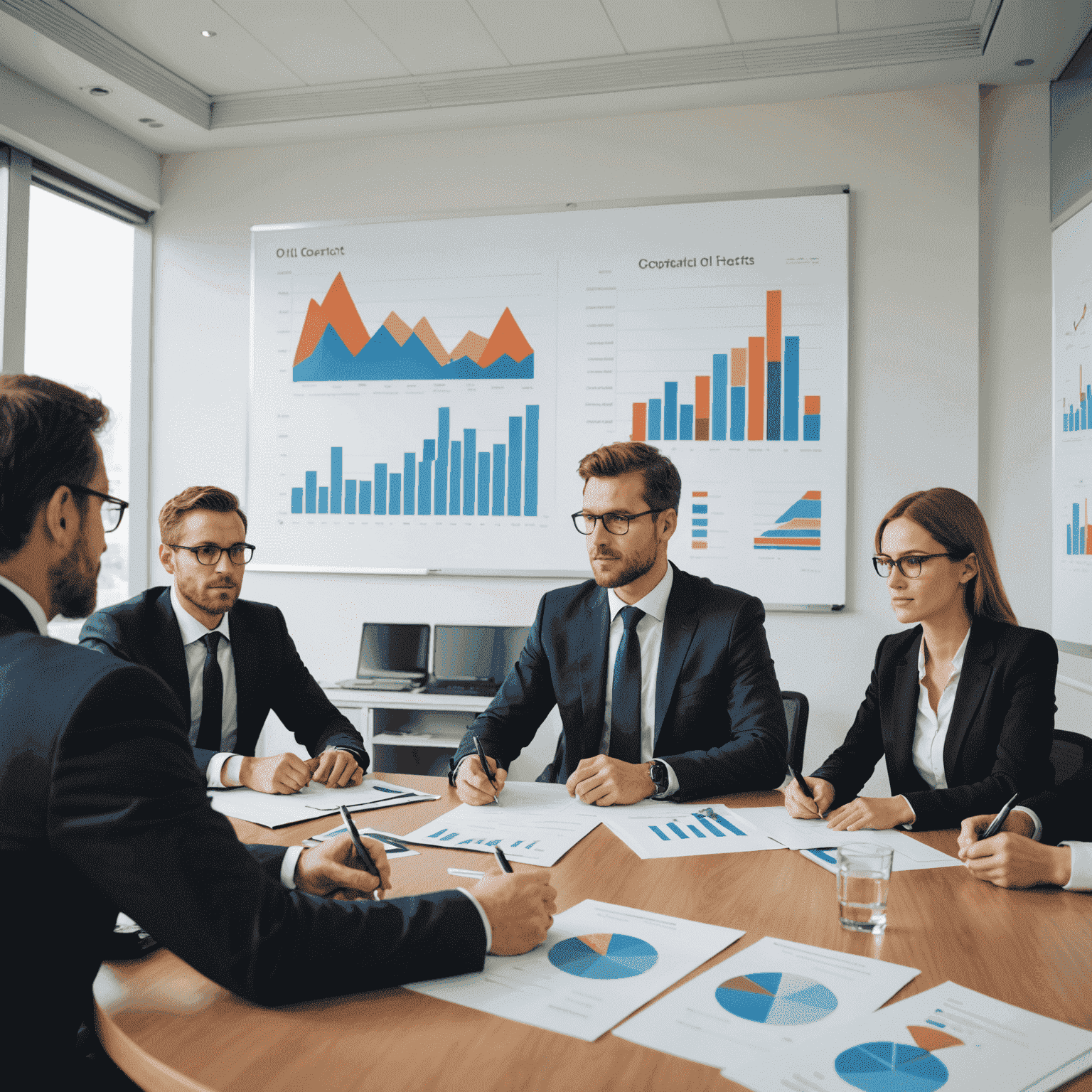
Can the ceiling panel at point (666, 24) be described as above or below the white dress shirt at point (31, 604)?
above

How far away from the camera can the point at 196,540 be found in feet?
7.75

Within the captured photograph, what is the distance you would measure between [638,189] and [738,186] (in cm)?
42

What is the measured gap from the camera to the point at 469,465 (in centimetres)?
407

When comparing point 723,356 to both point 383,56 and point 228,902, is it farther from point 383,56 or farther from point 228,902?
point 228,902

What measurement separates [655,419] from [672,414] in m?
0.07

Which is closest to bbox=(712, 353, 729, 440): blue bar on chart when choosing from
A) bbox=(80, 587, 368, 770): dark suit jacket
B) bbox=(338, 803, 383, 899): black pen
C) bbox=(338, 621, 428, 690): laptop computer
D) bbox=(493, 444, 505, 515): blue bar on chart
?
bbox=(493, 444, 505, 515): blue bar on chart

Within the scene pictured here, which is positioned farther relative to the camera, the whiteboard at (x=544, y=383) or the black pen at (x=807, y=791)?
the whiteboard at (x=544, y=383)

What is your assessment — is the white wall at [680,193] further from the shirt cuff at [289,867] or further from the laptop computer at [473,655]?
the shirt cuff at [289,867]

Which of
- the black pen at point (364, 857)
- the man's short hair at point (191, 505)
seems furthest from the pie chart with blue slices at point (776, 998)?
the man's short hair at point (191, 505)

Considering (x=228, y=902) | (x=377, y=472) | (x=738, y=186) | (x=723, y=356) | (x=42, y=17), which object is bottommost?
(x=228, y=902)

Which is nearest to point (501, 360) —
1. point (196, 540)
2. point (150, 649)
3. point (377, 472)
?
point (377, 472)

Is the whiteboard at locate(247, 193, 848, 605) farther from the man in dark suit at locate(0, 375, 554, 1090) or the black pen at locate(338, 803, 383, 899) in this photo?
the man in dark suit at locate(0, 375, 554, 1090)

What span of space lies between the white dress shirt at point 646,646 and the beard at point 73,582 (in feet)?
4.51

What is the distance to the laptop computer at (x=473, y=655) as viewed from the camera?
382 cm
